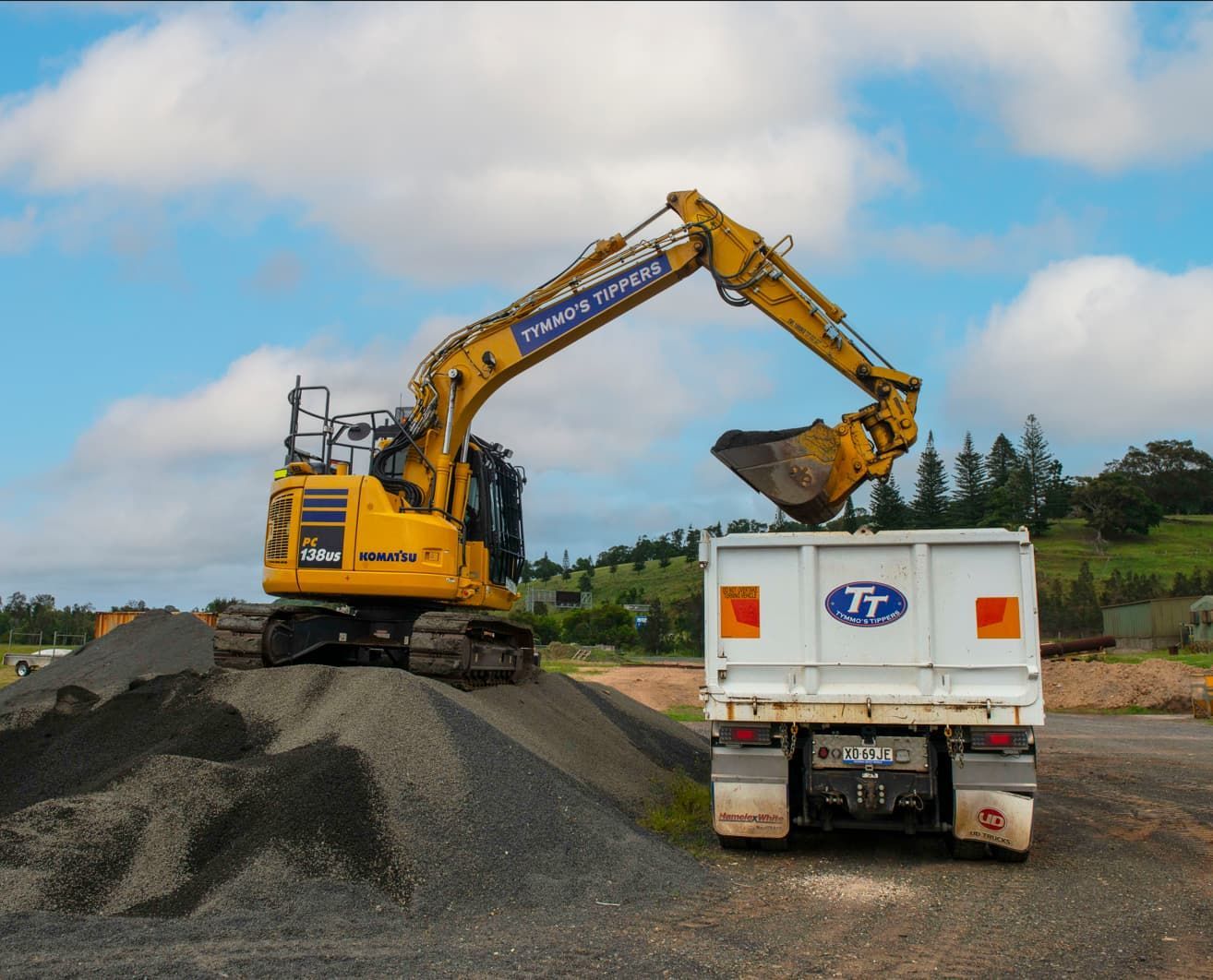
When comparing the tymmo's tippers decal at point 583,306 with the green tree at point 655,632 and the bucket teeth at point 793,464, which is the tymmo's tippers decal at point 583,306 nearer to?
the bucket teeth at point 793,464

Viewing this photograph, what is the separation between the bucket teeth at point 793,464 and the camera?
12172mm

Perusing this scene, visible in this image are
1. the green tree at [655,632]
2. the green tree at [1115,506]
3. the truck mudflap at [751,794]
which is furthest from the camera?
the green tree at [1115,506]

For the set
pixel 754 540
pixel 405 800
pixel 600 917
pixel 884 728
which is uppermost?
pixel 754 540

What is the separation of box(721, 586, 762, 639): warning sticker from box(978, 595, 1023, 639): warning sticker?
5.83 feet

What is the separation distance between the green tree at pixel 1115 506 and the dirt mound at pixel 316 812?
3757 inches

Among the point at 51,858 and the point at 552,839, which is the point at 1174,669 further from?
the point at 51,858

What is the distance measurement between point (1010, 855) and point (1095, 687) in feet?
87.1

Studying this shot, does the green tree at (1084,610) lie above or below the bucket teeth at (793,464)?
above

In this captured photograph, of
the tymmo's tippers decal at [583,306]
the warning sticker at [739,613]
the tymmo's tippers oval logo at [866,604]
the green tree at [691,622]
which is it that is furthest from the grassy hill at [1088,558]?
the warning sticker at [739,613]

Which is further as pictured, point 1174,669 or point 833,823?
point 1174,669

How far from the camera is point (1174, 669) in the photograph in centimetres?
3222

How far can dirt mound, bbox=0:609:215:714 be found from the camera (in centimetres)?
2050

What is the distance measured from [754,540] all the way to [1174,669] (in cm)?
2772

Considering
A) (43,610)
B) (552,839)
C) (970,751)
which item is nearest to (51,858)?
(552,839)
